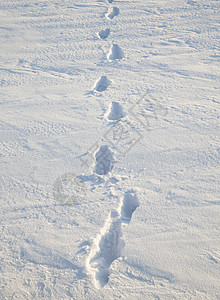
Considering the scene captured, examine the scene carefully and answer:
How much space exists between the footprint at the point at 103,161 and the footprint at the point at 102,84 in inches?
24.0

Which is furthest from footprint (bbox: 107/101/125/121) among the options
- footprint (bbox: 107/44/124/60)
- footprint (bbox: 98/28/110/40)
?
footprint (bbox: 98/28/110/40)

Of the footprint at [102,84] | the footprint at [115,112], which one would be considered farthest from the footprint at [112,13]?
the footprint at [115,112]

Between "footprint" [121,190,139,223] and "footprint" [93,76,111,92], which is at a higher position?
"footprint" [93,76,111,92]

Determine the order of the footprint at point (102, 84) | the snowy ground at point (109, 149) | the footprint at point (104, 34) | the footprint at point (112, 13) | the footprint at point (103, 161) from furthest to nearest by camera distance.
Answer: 1. the footprint at point (112, 13)
2. the footprint at point (104, 34)
3. the footprint at point (102, 84)
4. the footprint at point (103, 161)
5. the snowy ground at point (109, 149)

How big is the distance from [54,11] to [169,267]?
100.0 inches

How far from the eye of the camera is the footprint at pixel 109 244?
1225 millimetres

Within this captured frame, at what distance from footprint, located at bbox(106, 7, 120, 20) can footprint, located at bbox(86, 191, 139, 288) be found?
1.92m

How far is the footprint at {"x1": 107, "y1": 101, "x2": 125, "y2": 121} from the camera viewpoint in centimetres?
185

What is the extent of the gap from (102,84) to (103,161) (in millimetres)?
759

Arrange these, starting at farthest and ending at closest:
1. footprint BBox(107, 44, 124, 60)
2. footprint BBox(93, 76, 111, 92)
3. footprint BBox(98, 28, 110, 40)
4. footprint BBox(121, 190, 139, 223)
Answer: footprint BBox(98, 28, 110, 40), footprint BBox(107, 44, 124, 60), footprint BBox(93, 76, 111, 92), footprint BBox(121, 190, 139, 223)

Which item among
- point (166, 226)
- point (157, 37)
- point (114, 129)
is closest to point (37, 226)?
point (166, 226)

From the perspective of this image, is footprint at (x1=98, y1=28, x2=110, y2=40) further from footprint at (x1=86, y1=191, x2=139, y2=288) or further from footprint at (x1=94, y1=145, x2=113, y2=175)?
A: footprint at (x1=86, y1=191, x2=139, y2=288)

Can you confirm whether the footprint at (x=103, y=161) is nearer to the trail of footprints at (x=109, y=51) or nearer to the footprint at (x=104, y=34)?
the trail of footprints at (x=109, y=51)

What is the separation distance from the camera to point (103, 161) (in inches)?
63.3
